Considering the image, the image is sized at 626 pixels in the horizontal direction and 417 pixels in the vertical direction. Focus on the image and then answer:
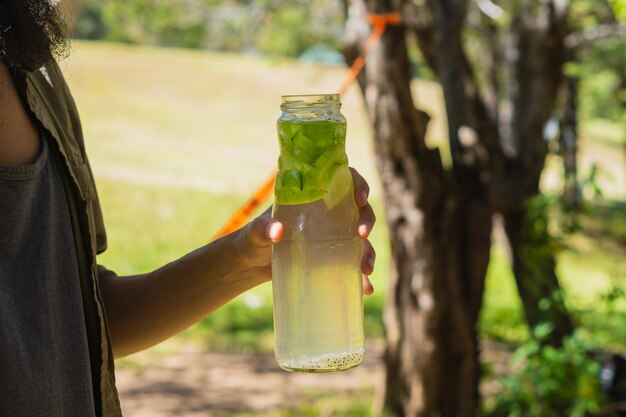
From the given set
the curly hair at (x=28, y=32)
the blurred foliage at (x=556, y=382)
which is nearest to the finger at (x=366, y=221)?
the curly hair at (x=28, y=32)

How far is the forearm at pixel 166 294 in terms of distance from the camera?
1.72 m

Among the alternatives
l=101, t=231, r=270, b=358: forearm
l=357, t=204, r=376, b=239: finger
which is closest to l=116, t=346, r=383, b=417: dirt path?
l=101, t=231, r=270, b=358: forearm

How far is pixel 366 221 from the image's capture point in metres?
1.54

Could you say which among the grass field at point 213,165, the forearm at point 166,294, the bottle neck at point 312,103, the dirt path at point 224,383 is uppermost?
the bottle neck at point 312,103

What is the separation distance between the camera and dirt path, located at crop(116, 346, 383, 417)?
21.6 ft

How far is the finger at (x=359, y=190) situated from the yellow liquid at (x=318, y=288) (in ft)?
0.07

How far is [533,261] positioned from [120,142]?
14.5 metres

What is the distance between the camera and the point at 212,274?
173cm

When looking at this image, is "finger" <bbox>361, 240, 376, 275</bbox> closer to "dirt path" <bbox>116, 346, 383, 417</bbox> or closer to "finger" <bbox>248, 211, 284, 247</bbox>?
"finger" <bbox>248, 211, 284, 247</bbox>

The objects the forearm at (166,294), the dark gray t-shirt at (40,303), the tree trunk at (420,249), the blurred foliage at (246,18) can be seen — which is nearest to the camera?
the dark gray t-shirt at (40,303)

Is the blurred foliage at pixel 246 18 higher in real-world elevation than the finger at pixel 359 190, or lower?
lower

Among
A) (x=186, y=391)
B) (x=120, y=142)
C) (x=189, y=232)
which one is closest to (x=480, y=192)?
(x=186, y=391)

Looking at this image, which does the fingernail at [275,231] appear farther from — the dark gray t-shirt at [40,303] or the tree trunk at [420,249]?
the tree trunk at [420,249]

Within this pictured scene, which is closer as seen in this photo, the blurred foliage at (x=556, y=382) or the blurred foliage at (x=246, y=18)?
the blurred foliage at (x=556, y=382)
